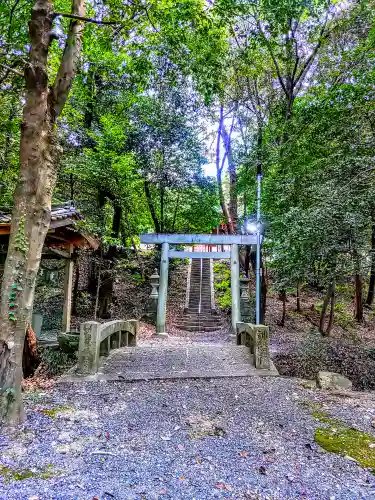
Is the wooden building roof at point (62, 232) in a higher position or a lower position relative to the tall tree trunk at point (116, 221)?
lower

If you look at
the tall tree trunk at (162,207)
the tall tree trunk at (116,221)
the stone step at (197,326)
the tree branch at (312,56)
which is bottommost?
the stone step at (197,326)

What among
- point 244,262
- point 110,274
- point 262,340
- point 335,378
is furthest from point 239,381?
point 244,262

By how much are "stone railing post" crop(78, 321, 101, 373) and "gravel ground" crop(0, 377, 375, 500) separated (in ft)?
1.58

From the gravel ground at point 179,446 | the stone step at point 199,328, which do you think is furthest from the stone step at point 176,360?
the stone step at point 199,328

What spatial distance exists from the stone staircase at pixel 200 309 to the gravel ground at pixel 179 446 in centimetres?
795

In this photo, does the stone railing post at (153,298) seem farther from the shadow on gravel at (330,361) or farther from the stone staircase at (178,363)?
the shadow on gravel at (330,361)

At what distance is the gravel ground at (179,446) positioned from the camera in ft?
7.33

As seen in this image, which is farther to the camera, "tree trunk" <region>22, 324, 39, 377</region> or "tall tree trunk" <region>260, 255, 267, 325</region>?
"tall tree trunk" <region>260, 255, 267, 325</region>

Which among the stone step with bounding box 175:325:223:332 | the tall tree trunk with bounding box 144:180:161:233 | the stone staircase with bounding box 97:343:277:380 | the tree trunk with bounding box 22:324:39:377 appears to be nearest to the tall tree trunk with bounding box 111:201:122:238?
the tall tree trunk with bounding box 144:180:161:233

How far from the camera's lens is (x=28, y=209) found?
126 inches

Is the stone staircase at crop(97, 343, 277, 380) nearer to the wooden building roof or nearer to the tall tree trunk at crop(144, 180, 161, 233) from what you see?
the wooden building roof

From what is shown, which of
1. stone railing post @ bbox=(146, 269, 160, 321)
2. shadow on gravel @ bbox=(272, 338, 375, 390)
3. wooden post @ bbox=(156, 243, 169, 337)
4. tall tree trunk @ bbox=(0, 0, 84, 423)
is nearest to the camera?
tall tree trunk @ bbox=(0, 0, 84, 423)

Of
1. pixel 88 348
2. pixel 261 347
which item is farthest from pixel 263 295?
pixel 88 348

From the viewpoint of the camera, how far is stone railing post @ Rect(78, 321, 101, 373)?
A: 4766mm
